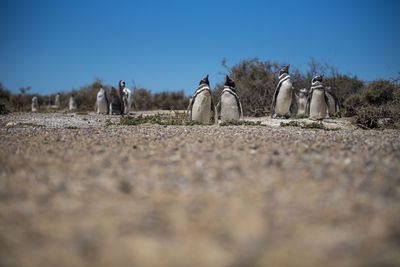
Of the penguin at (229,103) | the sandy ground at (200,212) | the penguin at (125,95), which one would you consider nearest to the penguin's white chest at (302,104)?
the penguin at (229,103)

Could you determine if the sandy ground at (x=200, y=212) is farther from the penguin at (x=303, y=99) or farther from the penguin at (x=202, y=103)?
the penguin at (x=303, y=99)

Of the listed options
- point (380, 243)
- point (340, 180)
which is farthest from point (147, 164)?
point (380, 243)

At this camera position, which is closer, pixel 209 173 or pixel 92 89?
Result: pixel 209 173

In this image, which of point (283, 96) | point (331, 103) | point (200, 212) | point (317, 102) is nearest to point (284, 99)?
point (283, 96)

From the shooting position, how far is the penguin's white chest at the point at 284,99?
34.9 feet

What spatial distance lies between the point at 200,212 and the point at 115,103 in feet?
48.0

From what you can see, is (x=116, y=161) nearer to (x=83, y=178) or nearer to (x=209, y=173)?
(x=83, y=178)

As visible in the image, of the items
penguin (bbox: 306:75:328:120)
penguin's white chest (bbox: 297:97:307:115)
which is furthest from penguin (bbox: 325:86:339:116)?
penguin (bbox: 306:75:328:120)

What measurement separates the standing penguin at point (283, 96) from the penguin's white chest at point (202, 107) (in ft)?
9.96

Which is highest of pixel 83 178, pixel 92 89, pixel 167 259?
pixel 92 89

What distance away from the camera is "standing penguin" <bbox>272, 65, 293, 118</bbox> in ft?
35.0

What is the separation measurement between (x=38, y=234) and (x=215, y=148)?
268 cm

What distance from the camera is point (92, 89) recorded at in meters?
26.2

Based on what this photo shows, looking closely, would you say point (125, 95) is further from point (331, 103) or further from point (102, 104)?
point (331, 103)
